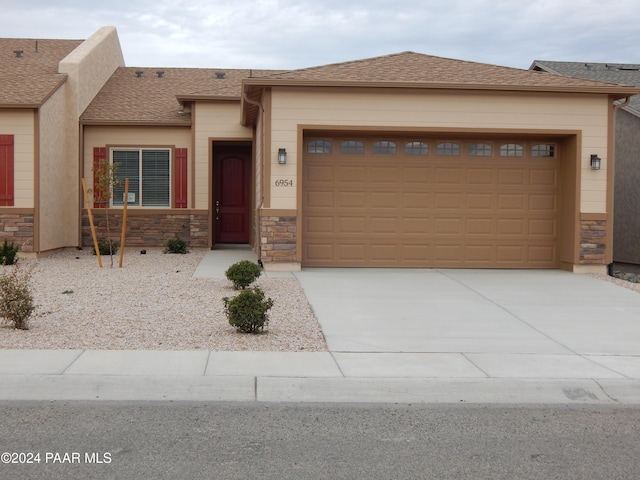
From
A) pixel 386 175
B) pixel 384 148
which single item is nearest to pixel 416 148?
pixel 384 148

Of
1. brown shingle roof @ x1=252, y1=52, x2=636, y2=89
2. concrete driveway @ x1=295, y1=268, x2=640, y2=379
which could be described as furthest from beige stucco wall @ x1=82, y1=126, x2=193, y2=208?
concrete driveway @ x1=295, y1=268, x2=640, y2=379

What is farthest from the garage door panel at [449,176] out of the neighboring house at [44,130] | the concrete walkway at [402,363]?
the neighboring house at [44,130]

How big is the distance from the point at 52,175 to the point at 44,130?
1263mm

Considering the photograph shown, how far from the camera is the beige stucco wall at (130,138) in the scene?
1986 centimetres

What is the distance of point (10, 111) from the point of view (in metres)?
16.6

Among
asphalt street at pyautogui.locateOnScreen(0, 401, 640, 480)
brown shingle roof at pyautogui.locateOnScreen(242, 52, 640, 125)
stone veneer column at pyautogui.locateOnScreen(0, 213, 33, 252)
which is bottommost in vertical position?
asphalt street at pyautogui.locateOnScreen(0, 401, 640, 480)

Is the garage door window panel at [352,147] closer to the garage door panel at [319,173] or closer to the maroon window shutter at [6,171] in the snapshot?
the garage door panel at [319,173]

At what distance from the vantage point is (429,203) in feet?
49.7

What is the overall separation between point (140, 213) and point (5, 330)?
457 inches

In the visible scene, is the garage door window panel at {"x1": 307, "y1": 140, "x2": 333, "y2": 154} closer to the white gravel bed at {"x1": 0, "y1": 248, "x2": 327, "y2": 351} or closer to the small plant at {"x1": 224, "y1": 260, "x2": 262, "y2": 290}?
the white gravel bed at {"x1": 0, "y1": 248, "x2": 327, "y2": 351}

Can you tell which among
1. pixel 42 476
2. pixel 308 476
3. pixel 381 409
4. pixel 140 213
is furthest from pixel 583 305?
pixel 140 213

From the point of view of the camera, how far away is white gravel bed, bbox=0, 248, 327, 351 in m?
8.25

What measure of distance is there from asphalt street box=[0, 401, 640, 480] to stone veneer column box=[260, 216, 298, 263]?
8167 mm

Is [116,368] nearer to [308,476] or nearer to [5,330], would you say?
[5,330]
